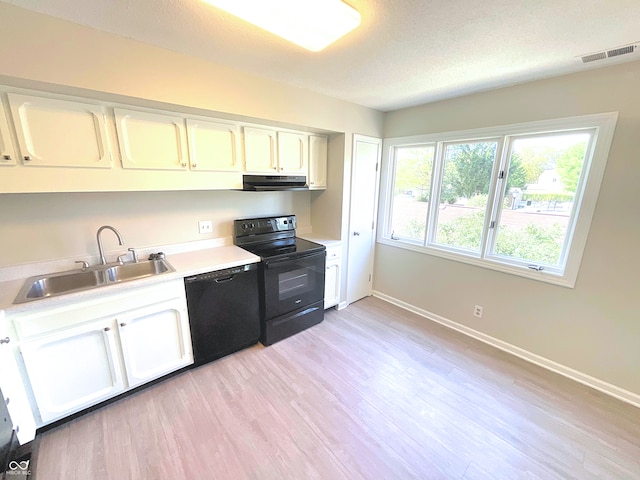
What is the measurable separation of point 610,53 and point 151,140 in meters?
3.08

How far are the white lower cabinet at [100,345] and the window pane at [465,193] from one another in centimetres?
269

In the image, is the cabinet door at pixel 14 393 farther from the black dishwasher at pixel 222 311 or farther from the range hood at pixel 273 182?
the range hood at pixel 273 182

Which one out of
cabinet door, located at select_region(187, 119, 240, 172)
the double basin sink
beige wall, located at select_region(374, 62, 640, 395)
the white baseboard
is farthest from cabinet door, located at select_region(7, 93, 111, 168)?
the white baseboard

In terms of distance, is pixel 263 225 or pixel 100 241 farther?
pixel 263 225

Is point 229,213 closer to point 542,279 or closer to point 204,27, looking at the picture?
point 204,27

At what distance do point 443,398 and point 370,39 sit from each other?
8.22 feet

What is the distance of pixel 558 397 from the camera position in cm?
201

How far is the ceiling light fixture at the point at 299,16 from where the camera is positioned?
→ 3.73ft

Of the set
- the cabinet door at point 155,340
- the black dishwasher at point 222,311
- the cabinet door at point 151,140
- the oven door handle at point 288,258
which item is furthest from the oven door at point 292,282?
the cabinet door at point 151,140

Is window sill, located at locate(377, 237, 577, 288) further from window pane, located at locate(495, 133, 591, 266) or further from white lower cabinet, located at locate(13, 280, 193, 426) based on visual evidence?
white lower cabinet, located at locate(13, 280, 193, 426)

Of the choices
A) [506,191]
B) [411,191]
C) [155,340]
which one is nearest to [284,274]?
[155,340]

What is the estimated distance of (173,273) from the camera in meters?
1.91

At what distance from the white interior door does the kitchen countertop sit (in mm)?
1330

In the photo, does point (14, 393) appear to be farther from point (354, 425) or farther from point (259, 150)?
point (259, 150)
